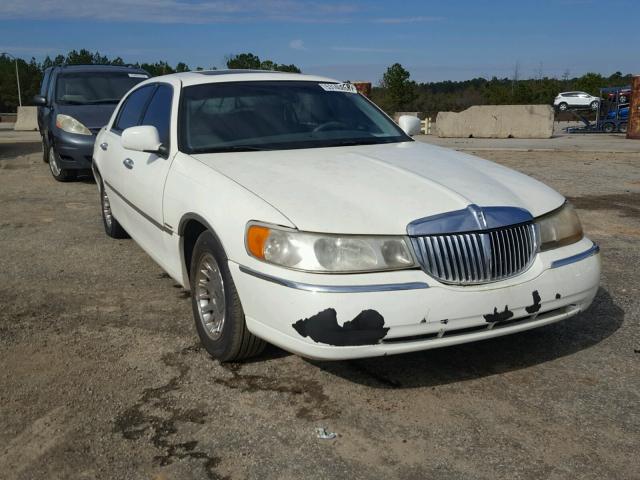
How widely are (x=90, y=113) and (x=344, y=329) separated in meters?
8.51

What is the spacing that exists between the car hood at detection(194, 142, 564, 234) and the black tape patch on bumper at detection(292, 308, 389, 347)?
0.38 metres

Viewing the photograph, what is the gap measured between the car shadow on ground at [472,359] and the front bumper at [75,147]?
7.44 metres

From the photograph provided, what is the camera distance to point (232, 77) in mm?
4859

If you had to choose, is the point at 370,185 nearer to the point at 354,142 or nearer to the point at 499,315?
the point at 499,315

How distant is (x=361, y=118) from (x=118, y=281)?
2243mm

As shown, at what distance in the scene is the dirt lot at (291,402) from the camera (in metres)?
2.76

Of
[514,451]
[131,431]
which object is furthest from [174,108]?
[514,451]

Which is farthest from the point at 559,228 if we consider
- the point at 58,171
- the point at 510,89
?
the point at 510,89

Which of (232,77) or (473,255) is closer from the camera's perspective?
(473,255)

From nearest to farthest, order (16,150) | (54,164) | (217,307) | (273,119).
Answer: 1. (217,307)
2. (273,119)
3. (54,164)
4. (16,150)

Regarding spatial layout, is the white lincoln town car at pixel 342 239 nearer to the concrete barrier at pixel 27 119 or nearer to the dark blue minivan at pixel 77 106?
the dark blue minivan at pixel 77 106

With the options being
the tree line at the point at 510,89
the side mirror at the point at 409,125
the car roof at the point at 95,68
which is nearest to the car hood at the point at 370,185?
the side mirror at the point at 409,125

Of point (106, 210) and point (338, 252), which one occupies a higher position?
point (338, 252)

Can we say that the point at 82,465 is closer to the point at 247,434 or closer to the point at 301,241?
the point at 247,434
